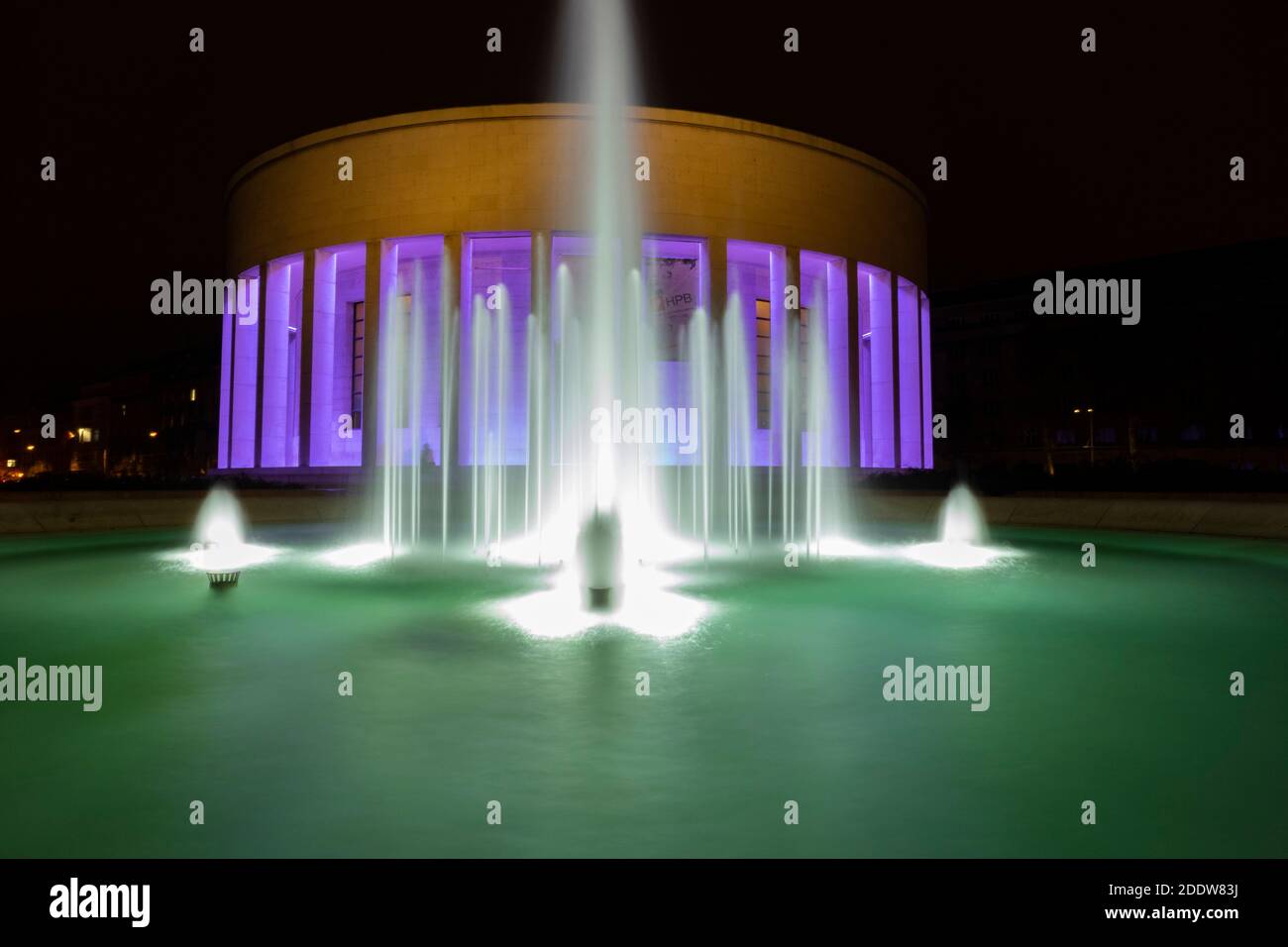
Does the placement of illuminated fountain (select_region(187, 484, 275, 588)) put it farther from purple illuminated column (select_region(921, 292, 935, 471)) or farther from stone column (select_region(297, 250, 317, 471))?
purple illuminated column (select_region(921, 292, 935, 471))

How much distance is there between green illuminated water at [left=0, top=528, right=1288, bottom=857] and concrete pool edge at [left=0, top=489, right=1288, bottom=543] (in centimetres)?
920

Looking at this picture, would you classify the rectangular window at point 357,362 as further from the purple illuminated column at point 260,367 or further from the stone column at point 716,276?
the stone column at point 716,276

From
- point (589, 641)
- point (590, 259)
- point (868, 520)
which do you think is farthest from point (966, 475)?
point (589, 641)

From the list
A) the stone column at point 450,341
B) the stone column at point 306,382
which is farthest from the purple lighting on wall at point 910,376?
the stone column at point 306,382

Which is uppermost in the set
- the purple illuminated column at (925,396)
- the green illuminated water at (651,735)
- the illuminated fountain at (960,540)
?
the purple illuminated column at (925,396)

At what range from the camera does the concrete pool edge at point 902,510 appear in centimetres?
1717

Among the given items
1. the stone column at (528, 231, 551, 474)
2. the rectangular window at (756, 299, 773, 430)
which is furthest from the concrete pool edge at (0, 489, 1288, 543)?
the rectangular window at (756, 299, 773, 430)

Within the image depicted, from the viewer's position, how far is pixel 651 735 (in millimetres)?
4742

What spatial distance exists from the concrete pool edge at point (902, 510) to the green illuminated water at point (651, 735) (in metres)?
9.20

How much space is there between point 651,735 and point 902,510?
18687 millimetres

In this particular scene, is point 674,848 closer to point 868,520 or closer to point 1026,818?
point 1026,818

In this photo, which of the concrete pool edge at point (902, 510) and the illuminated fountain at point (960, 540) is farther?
the concrete pool edge at point (902, 510)

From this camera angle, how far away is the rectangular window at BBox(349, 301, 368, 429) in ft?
126

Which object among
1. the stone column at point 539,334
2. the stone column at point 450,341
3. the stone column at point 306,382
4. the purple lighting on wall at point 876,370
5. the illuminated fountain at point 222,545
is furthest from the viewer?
the purple lighting on wall at point 876,370
